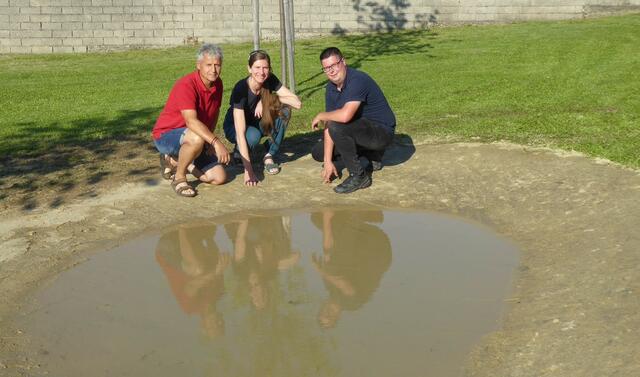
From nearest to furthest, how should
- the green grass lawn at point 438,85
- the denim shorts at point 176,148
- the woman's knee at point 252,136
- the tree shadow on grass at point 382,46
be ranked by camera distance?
1. the denim shorts at point 176,148
2. the woman's knee at point 252,136
3. the green grass lawn at point 438,85
4. the tree shadow on grass at point 382,46

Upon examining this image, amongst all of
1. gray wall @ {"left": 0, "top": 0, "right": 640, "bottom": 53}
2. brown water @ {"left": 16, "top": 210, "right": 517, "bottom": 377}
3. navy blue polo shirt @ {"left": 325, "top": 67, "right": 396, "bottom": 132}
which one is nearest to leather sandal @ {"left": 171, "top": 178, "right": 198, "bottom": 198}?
brown water @ {"left": 16, "top": 210, "right": 517, "bottom": 377}

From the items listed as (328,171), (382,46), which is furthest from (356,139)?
(382,46)

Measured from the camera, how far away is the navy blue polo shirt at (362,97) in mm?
8039

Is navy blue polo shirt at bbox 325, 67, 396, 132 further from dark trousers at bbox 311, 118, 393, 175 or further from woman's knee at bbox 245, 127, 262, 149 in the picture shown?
woman's knee at bbox 245, 127, 262, 149

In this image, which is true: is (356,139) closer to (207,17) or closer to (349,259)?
(349,259)

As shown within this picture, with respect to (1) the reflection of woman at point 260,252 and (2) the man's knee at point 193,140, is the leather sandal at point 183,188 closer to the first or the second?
(2) the man's knee at point 193,140

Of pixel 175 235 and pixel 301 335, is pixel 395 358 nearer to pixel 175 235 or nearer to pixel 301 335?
pixel 301 335

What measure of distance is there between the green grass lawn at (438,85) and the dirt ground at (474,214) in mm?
786

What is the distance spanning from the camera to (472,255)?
6.46 meters

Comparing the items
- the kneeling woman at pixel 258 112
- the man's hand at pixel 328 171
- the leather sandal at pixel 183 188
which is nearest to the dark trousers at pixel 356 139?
the man's hand at pixel 328 171

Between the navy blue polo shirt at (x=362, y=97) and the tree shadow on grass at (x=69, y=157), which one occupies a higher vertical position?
the navy blue polo shirt at (x=362, y=97)

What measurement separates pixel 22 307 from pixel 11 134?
5.52 m

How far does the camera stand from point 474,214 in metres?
7.41

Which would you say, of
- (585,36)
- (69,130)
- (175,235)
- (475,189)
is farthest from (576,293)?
(585,36)
